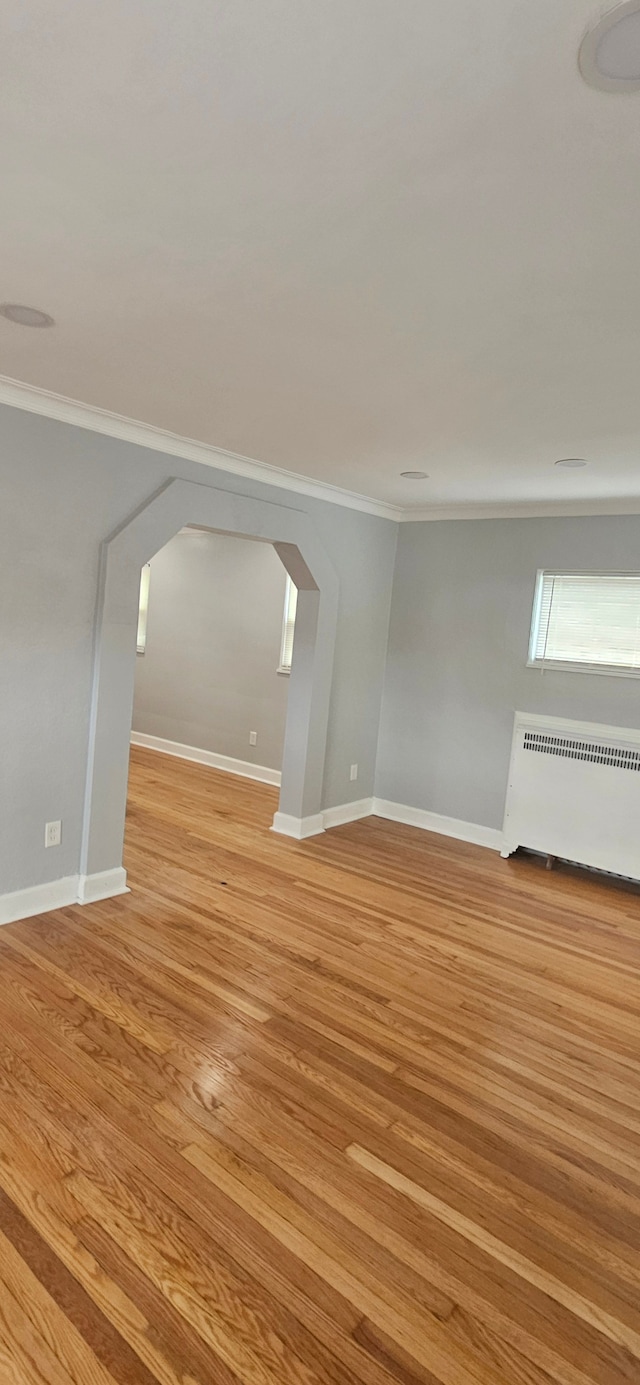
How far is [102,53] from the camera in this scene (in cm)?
116

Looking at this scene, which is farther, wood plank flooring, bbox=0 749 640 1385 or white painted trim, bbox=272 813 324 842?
white painted trim, bbox=272 813 324 842

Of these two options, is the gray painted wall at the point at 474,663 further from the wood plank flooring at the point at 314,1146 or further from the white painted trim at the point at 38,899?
the white painted trim at the point at 38,899

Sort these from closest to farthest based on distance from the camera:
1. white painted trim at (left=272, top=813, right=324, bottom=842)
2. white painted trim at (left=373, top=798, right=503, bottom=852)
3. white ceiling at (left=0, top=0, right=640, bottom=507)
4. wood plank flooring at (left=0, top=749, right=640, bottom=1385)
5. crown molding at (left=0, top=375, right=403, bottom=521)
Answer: white ceiling at (left=0, top=0, right=640, bottom=507) → wood plank flooring at (left=0, top=749, right=640, bottom=1385) → crown molding at (left=0, top=375, right=403, bottom=521) → white painted trim at (left=272, top=813, right=324, bottom=842) → white painted trim at (left=373, top=798, right=503, bottom=852)

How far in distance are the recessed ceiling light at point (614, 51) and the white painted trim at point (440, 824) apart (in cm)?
438

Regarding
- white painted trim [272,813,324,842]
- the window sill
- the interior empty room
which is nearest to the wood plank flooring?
the interior empty room

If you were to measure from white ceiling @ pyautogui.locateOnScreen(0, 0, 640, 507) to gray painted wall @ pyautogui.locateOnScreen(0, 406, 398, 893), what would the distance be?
0.45 meters

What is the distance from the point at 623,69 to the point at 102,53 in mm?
822

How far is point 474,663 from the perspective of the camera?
5.09 metres

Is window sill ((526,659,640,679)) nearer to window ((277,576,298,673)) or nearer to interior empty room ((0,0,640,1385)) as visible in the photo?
interior empty room ((0,0,640,1385))

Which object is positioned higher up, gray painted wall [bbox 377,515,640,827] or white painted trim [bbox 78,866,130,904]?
gray painted wall [bbox 377,515,640,827]

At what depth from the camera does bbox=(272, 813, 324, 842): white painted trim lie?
4.85 metres

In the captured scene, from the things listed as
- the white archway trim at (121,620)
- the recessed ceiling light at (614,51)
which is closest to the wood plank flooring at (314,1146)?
the white archway trim at (121,620)

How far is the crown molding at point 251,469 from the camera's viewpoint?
3.07 m

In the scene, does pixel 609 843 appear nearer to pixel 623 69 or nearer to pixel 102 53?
pixel 623 69
